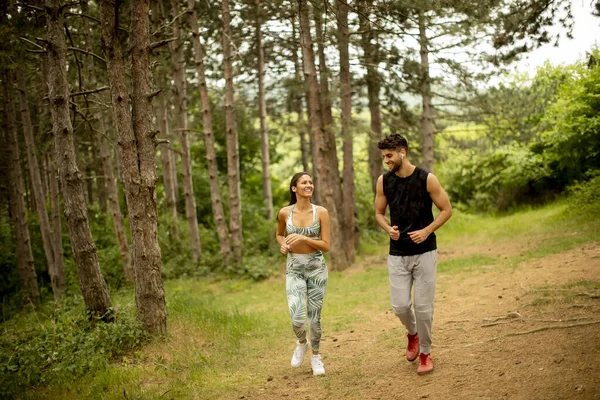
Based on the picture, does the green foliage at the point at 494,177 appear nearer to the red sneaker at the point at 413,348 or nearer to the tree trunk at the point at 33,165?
the tree trunk at the point at 33,165

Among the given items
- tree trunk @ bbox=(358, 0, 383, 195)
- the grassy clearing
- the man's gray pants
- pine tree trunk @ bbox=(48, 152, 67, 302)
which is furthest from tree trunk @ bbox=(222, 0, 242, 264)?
the man's gray pants

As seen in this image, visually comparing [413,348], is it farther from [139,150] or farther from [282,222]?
[139,150]

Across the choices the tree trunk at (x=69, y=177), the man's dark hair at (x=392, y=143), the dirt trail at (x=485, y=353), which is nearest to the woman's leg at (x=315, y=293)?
the dirt trail at (x=485, y=353)

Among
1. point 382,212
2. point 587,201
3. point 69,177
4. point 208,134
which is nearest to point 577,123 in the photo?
point 587,201

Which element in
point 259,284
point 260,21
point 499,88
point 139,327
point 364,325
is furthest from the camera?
point 499,88

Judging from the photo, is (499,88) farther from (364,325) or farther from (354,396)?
(354,396)

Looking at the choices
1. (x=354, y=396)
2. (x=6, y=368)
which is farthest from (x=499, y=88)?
(x=6, y=368)

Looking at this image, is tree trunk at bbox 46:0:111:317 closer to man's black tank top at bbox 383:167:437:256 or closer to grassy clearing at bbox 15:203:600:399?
grassy clearing at bbox 15:203:600:399

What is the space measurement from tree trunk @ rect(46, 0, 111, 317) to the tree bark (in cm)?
90

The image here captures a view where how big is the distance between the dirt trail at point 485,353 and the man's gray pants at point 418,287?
1.75ft

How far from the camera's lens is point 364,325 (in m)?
8.84

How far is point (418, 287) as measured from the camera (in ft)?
18.0

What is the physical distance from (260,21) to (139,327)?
1257 cm

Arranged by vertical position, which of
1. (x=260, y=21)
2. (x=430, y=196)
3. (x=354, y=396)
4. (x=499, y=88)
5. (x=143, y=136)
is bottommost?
(x=354, y=396)
